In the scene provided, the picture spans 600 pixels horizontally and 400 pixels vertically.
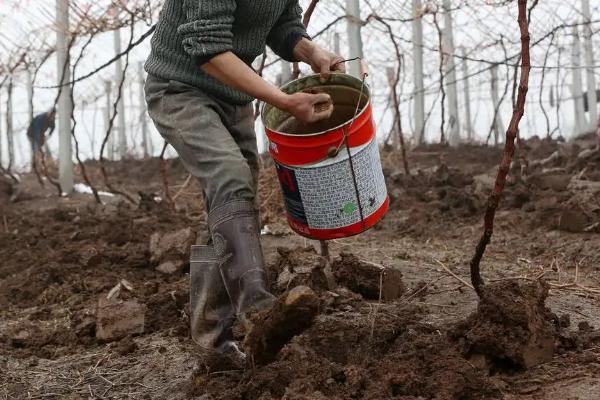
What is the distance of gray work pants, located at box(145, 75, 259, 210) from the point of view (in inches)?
75.5

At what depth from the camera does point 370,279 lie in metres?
2.53

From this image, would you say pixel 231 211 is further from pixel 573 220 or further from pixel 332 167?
pixel 573 220

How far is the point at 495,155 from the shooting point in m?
9.02

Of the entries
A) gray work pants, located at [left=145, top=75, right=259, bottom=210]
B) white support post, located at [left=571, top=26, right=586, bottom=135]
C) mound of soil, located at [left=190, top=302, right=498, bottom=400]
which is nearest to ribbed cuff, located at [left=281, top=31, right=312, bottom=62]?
Result: gray work pants, located at [left=145, top=75, right=259, bottom=210]

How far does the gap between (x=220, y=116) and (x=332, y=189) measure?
0.43 m

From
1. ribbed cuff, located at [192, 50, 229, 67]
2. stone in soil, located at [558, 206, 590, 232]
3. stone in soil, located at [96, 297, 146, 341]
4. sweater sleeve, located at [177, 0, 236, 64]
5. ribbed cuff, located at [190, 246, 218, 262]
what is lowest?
stone in soil, located at [96, 297, 146, 341]

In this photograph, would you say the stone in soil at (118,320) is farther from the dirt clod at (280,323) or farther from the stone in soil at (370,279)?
the dirt clod at (280,323)

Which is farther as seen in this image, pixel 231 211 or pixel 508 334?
pixel 231 211

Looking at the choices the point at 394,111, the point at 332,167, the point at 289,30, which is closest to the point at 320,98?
the point at 332,167

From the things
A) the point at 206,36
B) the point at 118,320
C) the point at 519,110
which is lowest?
the point at 118,320

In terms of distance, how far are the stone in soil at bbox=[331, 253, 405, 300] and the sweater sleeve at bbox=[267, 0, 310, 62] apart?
2.65 ft

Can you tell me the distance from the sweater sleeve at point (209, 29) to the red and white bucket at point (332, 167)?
30 centimetres

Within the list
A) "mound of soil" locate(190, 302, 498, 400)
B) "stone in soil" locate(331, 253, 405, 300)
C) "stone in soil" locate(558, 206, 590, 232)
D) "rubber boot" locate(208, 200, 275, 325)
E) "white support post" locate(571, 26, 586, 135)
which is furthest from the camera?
"white support post" locate(571, 26, 586, 135)

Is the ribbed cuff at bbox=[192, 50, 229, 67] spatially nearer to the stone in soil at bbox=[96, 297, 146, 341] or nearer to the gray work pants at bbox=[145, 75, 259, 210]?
the gray work pants at bbox=[145, 75, 259, 210]
